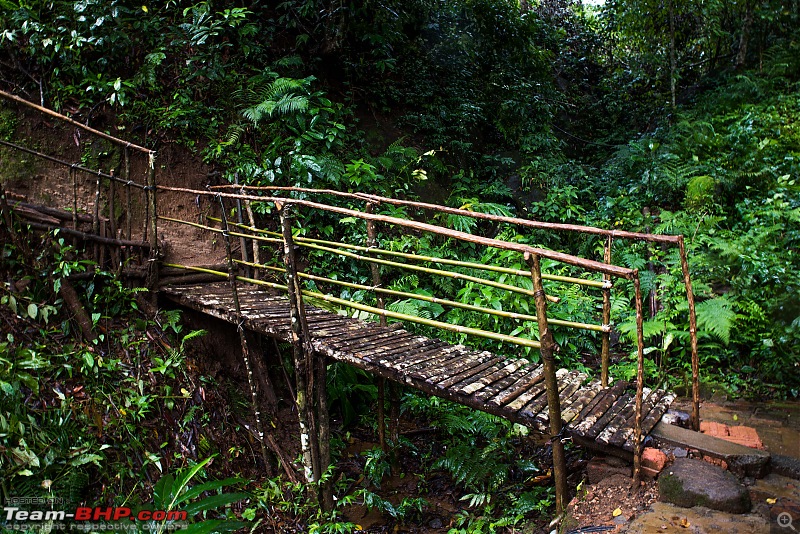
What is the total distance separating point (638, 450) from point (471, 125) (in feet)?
19.8

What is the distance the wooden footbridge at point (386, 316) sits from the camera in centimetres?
225

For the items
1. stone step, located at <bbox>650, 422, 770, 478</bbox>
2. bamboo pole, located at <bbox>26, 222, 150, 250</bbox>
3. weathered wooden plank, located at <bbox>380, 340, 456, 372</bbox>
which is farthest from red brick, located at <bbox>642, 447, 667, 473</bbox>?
bamboo pole, located at <bbox>26, 222, 150, 250</bbox>

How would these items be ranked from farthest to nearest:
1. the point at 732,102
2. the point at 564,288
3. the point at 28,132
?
the point at 732,102
the point at 564,288
the point at 28,132

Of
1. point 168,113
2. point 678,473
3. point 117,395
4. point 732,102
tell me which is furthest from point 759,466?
point 732,102

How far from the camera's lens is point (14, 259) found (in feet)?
10.0

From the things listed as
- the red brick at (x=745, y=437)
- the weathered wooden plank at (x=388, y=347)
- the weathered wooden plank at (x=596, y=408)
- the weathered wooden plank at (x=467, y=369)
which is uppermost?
the weathered wooden plank at (x=388, y=347)

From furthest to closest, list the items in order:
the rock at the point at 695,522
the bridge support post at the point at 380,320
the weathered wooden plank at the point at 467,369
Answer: the bridge support post at the point at 380,320 → the weathered wooden plank at the point at 467,369 → the rock at the point at 695,522

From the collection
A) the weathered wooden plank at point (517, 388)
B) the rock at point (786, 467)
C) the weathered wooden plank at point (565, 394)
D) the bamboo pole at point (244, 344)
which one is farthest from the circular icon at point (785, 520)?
the bamboo pole at point (244, 344)

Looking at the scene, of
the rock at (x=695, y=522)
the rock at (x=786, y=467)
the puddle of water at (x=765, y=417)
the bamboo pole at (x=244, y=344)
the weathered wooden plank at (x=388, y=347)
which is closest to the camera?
the rock at (x=695, y=522)

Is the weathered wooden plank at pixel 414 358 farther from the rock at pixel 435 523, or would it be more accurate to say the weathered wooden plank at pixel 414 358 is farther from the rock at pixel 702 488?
the rock at pixel 702 488

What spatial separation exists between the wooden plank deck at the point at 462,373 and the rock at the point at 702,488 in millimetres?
210

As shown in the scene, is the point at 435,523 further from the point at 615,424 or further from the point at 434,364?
the point at 615,424

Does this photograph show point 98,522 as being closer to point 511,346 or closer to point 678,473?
point 678,473

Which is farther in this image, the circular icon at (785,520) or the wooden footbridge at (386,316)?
the wooden footbridge at (386,316)
